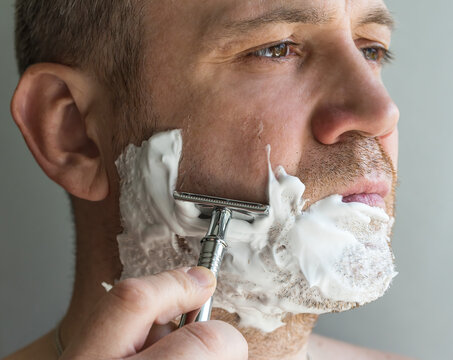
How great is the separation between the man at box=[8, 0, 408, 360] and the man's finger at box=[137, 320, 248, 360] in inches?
11.5

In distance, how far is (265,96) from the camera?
0.95 meters

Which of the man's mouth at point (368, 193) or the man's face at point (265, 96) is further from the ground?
the man's face at point (265, 96)

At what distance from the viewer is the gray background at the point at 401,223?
1565mm

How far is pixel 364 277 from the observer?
0.92 m

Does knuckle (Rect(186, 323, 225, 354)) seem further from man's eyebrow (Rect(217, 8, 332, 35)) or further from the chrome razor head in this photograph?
man's eyebrow (Rect(217, 8, 332, 35))

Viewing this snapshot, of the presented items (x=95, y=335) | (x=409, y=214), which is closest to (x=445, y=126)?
(x=409, y=214)

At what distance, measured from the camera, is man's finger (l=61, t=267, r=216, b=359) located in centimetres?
65

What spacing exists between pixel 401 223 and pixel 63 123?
103cm

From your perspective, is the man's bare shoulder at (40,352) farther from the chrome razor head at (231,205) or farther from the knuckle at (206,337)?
the knuckle at (206,337)

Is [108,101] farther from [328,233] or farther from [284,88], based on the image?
[328,233]

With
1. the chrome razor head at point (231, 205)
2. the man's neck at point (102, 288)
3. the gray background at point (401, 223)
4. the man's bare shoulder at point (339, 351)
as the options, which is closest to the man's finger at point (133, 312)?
the chrome razor head at point (231, 205)

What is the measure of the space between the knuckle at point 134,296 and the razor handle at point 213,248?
88mm

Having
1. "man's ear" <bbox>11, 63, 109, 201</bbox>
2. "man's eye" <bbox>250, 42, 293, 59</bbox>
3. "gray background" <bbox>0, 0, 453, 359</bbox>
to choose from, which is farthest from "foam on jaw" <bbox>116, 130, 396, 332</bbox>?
"gray background" <bbox>0, 0, 453, 359</bbox>

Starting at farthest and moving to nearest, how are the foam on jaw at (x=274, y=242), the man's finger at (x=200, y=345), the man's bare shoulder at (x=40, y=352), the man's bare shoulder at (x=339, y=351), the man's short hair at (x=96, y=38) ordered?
the man's bare shoulder at (x=339, y=351) → the man's bare shoulder at (x=40, y=352) → the man's short hair at (x=96, y=38) → the foam on jaw at (x=274, y=242) → the man's finger at (x=200, y=345)
